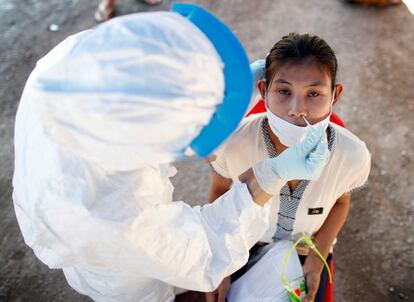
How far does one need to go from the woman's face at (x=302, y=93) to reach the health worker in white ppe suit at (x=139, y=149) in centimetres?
16

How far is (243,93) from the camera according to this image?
3.55 ft

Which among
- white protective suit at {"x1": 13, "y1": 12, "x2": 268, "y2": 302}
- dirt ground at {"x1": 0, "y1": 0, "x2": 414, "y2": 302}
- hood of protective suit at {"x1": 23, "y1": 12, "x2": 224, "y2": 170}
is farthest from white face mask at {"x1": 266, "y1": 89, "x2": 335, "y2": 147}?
dirt ground at {"x1": 0, "y1": 0, "x2": 414, "y2": 302}

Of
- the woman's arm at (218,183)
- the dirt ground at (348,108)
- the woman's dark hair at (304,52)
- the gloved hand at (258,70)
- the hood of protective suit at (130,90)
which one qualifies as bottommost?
the dirt ground at (348,108)

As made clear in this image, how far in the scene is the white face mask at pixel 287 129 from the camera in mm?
1411

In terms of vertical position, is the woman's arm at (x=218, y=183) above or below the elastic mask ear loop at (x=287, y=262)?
above

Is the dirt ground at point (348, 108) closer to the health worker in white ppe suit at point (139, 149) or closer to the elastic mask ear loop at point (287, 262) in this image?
the elastic mask ear loop at point (287, 262)

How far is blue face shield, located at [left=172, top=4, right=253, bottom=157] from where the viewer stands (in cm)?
106

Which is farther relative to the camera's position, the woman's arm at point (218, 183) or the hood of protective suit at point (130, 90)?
the woman's arm at point (218, 183)

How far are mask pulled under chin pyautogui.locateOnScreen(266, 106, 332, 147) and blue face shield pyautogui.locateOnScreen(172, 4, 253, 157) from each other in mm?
365

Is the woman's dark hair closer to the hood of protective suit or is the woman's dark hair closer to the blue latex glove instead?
the blue latex glove

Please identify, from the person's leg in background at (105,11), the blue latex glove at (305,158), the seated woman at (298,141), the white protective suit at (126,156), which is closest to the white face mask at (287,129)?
the seated woman at (298,141)

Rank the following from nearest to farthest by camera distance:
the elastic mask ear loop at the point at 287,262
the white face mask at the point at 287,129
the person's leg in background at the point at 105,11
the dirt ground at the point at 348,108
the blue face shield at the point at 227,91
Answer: the blue face shield at the point at 227,91 → the white face mask at the point at 287,129 → the elastic mask ear loop at the point at 287,262 → the dirt ground at the point at 348,108 → the person's leg in background at the point at 105,11

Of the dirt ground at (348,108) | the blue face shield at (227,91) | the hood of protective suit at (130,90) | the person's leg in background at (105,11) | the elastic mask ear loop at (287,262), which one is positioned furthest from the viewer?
the person's leg in background at (105,11)

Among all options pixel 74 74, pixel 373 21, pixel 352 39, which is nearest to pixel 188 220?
pixel 74 74
